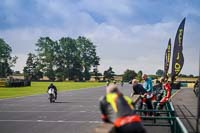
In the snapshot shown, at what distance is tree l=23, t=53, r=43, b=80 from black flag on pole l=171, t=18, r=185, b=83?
132 meters

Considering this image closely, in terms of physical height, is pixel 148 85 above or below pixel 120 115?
above

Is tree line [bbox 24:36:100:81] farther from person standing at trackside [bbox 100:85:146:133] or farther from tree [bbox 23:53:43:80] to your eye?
person standing at trackside [bbox 100:85:146:133]

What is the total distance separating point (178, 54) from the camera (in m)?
23.0

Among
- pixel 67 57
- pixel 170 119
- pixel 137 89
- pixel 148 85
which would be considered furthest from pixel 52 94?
pixel 67 57

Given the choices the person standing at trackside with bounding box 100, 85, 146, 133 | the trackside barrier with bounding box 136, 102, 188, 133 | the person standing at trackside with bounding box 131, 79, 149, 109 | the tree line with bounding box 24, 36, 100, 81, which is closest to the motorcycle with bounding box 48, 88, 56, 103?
the person standing at trackside with bounding box 131, 79, 149, 109

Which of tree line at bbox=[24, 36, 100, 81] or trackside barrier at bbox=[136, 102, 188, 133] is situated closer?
trackside barrier at bbox=[136, 102, 188, 133]

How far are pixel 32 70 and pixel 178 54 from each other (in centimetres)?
14690

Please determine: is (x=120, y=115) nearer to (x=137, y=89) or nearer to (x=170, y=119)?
(x=170, y=119)

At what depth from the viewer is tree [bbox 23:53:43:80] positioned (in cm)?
15652

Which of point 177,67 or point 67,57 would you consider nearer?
point 177,67

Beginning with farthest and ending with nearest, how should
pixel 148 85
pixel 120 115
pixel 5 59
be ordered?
pixel 5 59
pixel 148 85
pixel 120 115

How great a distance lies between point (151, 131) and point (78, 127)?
3.01 m

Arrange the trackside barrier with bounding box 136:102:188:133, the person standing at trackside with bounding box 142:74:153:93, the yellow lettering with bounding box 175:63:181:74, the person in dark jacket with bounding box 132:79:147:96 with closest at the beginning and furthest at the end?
the trackside barrier with bounding box 136:102:188:133 < the person in dark jacket with bounding box 132:79:147:96 < the person standing at trackside with bounding box 142:74:153:93 < the yellow lettering with bounding box 175:63:181:74

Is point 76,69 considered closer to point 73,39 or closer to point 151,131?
point 73,39
